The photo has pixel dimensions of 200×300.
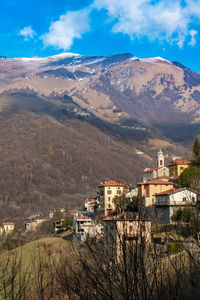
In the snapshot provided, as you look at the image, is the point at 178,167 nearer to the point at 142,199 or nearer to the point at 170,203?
the point at 170,203

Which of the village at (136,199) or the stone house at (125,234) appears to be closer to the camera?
the stone house at (125,234)

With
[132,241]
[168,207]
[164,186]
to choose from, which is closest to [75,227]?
[164,186]

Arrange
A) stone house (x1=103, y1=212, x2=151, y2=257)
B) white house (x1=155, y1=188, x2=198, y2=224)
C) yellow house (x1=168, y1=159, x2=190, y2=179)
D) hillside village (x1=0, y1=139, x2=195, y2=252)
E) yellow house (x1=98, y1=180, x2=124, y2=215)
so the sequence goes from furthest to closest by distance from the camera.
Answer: yellow house (x1=98, y1=180, x2=124, y2=215) < yellow house (x1=168, y1=159, x2=190, y2=179) < hillside village (x1=0, y1=139, x2=195, y2=252) < white house (x1=155, y1=188, x2=198, y2=224) < stone house (x1=103, y1=212, x2=151, y2=257)

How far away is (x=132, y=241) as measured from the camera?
46.1 feet

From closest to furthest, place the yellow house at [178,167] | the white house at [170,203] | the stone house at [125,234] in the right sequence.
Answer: the stone house at [125,234], the white house at [170,203], the yellow house at [178,167]

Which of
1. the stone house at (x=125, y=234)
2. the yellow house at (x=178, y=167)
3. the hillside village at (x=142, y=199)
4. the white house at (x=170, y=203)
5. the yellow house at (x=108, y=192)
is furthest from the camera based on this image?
the yellow house at (x=108, y=192)

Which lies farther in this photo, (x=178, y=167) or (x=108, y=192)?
(x=108, y=192)

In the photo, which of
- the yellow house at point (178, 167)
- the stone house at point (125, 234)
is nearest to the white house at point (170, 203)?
the yellow house at point (178, 167)

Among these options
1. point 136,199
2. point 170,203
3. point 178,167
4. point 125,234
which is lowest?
point 125,234

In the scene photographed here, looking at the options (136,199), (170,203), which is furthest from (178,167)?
(136,199)

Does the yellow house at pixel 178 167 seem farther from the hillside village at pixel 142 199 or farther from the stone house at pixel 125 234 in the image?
the stone house at pixel 125 234

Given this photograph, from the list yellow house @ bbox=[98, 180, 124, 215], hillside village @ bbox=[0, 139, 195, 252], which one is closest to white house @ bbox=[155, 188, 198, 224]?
hillside village @ bbox=[0, 139, 195, 252]

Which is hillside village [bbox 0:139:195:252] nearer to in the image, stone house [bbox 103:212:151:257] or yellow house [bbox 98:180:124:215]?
yellow house [bbox 98:180:124:215]

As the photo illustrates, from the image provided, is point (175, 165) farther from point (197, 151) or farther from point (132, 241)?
point (132, 241)
